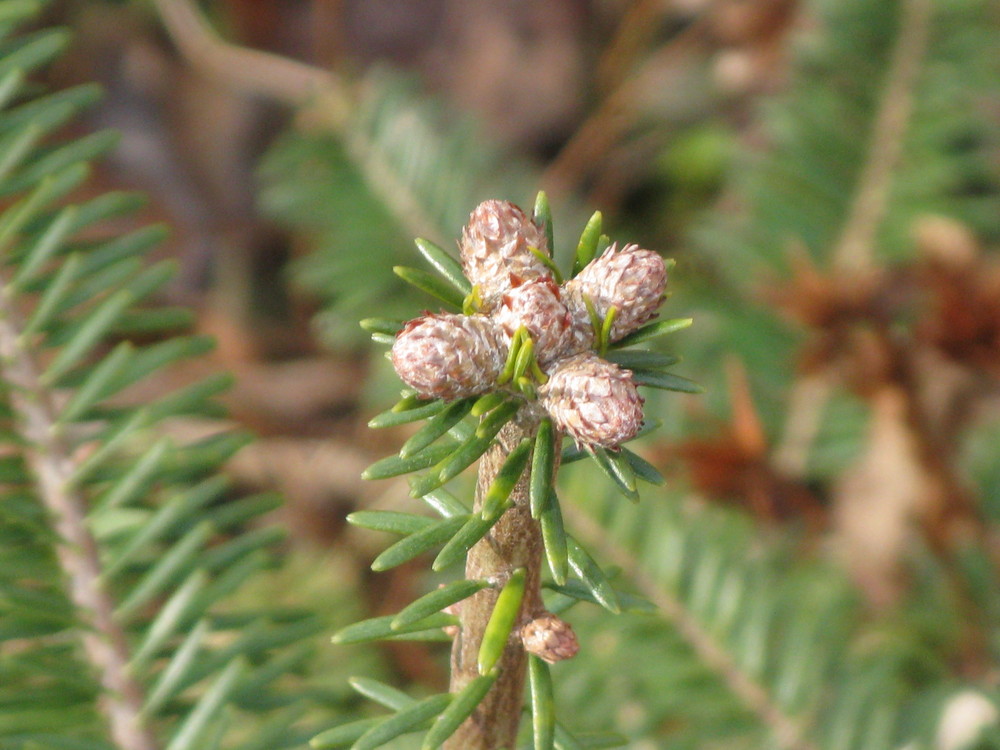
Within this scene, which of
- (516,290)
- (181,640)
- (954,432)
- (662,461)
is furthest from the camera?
(954,432)

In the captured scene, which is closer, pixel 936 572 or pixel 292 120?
pixel 936 572

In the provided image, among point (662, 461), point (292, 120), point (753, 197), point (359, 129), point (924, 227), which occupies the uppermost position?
point (292, 120)

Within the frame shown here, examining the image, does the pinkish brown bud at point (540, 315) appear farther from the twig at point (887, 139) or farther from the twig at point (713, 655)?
the twig at point (887, 139)

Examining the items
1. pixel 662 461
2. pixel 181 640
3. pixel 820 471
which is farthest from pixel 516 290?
pixel 820 471

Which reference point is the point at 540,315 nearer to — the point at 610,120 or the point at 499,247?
the point at 499,247

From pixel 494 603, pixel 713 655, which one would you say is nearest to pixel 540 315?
pixel 494 603

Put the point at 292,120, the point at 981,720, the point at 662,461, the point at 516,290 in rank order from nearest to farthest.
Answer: the point at 516,290 < the point at 981,720 < the point at 662,461 < the point at 292,120

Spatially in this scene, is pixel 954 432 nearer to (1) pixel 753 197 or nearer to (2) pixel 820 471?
(2) pixel 820 471

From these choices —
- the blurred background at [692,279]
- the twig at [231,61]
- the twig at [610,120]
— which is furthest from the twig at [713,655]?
the twig at [231,61]
